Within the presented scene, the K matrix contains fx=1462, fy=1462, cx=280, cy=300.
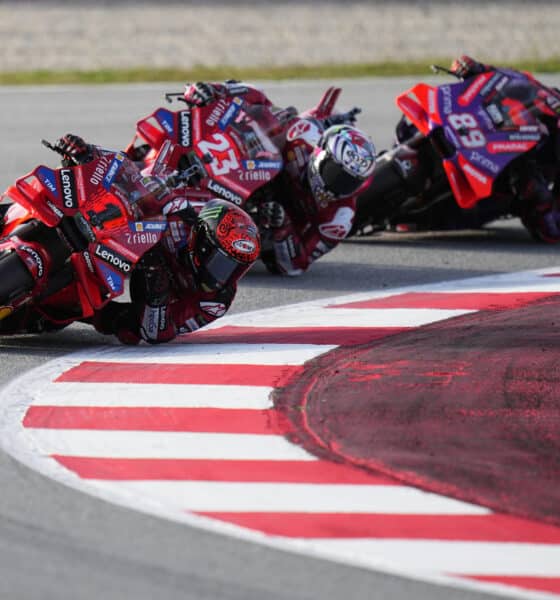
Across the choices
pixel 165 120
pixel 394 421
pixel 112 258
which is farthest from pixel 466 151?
pixel 394 421

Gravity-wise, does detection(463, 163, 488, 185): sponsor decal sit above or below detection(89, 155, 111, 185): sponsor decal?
below

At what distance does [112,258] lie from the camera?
8.54m

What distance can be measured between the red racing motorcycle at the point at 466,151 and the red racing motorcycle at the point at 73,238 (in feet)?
12.8

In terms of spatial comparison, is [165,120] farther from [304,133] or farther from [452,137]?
[452,137]

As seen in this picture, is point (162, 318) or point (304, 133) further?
point (304, 133)

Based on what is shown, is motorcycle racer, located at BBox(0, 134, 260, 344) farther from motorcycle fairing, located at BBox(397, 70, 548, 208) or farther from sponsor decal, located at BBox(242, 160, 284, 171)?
motorcycle fairing, located at BBox(397, 70, 548, 208)

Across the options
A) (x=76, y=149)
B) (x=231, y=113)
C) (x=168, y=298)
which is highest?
(x=76, y=149)

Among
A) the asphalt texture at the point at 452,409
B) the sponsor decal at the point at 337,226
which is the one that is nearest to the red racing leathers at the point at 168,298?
the asphalt texture at the point at 452,409

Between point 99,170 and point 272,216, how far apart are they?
261 cm

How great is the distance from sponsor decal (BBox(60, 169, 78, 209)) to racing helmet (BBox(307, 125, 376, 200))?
2.78 meters

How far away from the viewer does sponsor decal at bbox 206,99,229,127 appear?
11.1 m

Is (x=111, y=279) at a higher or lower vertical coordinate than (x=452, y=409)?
higher

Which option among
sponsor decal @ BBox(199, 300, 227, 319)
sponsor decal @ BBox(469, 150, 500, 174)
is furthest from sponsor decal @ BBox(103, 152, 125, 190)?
sponsor decal @ BBox(469, 150, 500, 174)

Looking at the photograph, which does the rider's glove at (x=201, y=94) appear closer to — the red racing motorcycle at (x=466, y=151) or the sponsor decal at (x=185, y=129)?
the sponsor decal at (x=185, y=129)
